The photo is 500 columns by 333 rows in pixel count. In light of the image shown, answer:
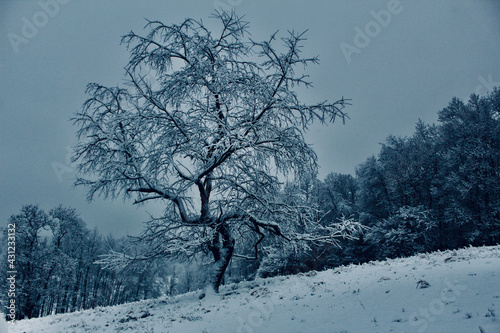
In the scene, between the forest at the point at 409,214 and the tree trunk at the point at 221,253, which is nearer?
the tree trunk at the point at 221,253

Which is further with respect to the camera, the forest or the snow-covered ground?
the forest

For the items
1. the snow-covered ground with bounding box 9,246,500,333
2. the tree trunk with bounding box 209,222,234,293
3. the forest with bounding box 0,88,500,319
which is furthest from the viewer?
the forest with bounding box 0,88,500,319

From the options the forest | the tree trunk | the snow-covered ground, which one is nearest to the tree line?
the forest

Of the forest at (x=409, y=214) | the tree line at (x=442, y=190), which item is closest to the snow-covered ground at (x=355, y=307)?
the forest at (x=409, y=214)

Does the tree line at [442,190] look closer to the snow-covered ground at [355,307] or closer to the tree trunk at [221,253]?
the tree trunk at [221,253]

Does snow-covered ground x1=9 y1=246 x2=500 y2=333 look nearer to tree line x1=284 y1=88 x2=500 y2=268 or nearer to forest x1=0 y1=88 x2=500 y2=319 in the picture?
forest x1=0 y1=88 x2=500 y2=319

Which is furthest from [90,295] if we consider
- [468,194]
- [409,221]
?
[468,194]

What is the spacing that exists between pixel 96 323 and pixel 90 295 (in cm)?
3175

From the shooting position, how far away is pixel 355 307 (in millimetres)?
4949

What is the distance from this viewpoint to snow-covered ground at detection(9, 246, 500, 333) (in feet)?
12.4

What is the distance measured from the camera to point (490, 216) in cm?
1850

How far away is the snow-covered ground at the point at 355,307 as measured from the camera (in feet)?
12.4

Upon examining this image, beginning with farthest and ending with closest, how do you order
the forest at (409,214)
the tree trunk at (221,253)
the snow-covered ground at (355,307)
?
the forest at (409,214)
the tree trunk at (221,253)
the snow-covered ground at (355,307)

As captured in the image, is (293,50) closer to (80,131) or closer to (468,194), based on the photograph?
(80,131)
